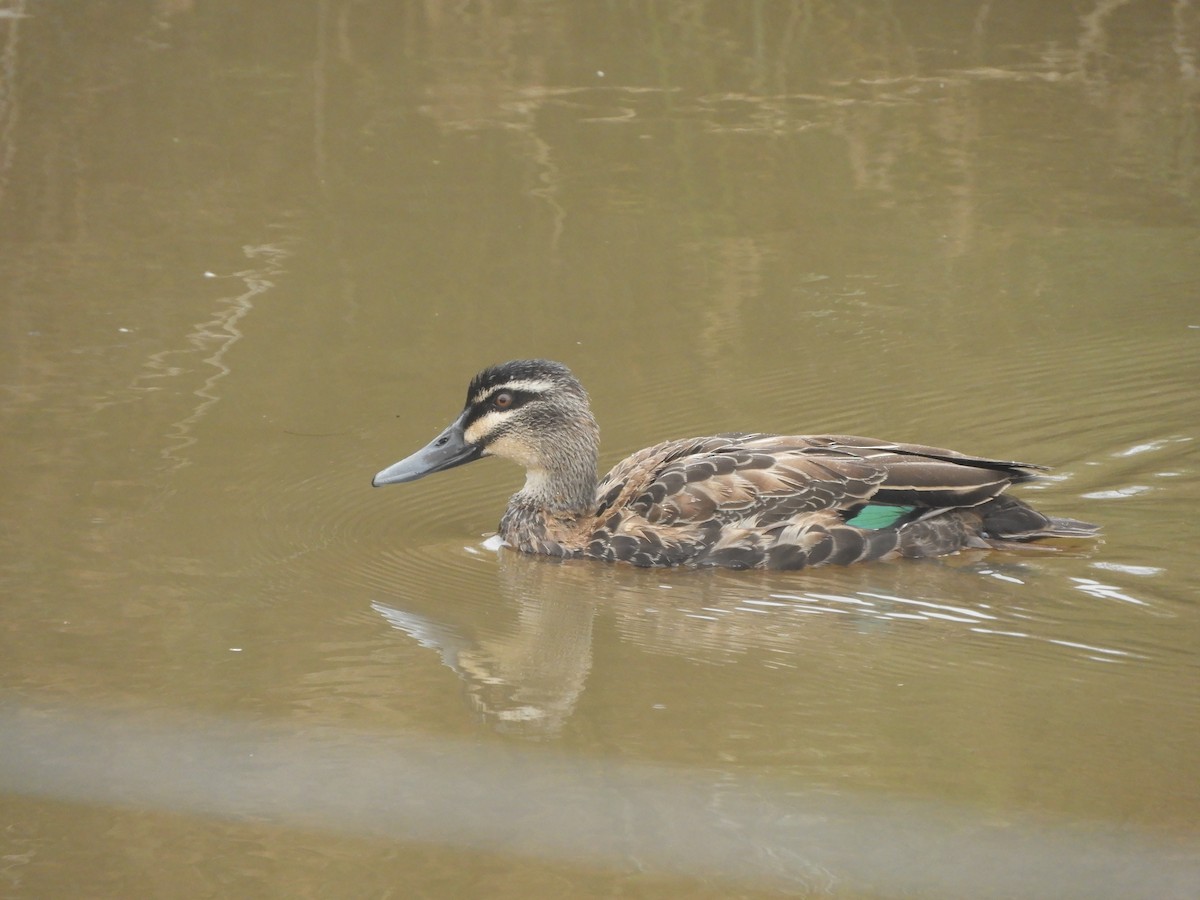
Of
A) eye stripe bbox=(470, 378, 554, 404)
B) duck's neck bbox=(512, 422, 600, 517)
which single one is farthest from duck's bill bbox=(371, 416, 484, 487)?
duck's neck bbox=(512, 422, 600, 517)

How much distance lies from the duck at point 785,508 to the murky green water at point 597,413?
0.14 meters

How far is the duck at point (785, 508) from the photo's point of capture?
25.1 feet

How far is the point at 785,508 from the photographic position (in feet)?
25.2

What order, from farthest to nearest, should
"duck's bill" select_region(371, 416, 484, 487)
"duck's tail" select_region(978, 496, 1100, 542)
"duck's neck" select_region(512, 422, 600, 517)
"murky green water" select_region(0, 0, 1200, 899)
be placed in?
"duck's neck" select_region(512, 422, 600, 517) < "duck's bill" select_region(371, 416, 484, 487) < "duck's tail" select_region(978, 496, 1100, 542) < "murky green water" select_region(0, 0, 1200, 899)

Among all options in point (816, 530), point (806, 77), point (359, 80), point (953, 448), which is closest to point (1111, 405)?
point (953, 448)

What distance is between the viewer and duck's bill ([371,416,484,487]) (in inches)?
313

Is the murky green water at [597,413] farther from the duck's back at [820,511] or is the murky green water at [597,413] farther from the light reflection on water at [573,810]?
the duck's back at [820,511]

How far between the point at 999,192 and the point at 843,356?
137 inches

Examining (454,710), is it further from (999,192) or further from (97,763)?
(999,192)

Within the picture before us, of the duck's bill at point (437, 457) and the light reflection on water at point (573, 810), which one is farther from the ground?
the duck's bill at point (437, 457)

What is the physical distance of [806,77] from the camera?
605 inches

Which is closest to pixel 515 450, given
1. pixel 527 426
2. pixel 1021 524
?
pixel 527 426

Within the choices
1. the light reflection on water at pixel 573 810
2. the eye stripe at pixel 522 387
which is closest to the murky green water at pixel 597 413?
the light reflection on water at pixel 573 810

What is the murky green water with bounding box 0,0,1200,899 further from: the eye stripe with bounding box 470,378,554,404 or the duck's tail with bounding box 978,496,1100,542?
the eye stripe with bounding box 470,378,554,404
